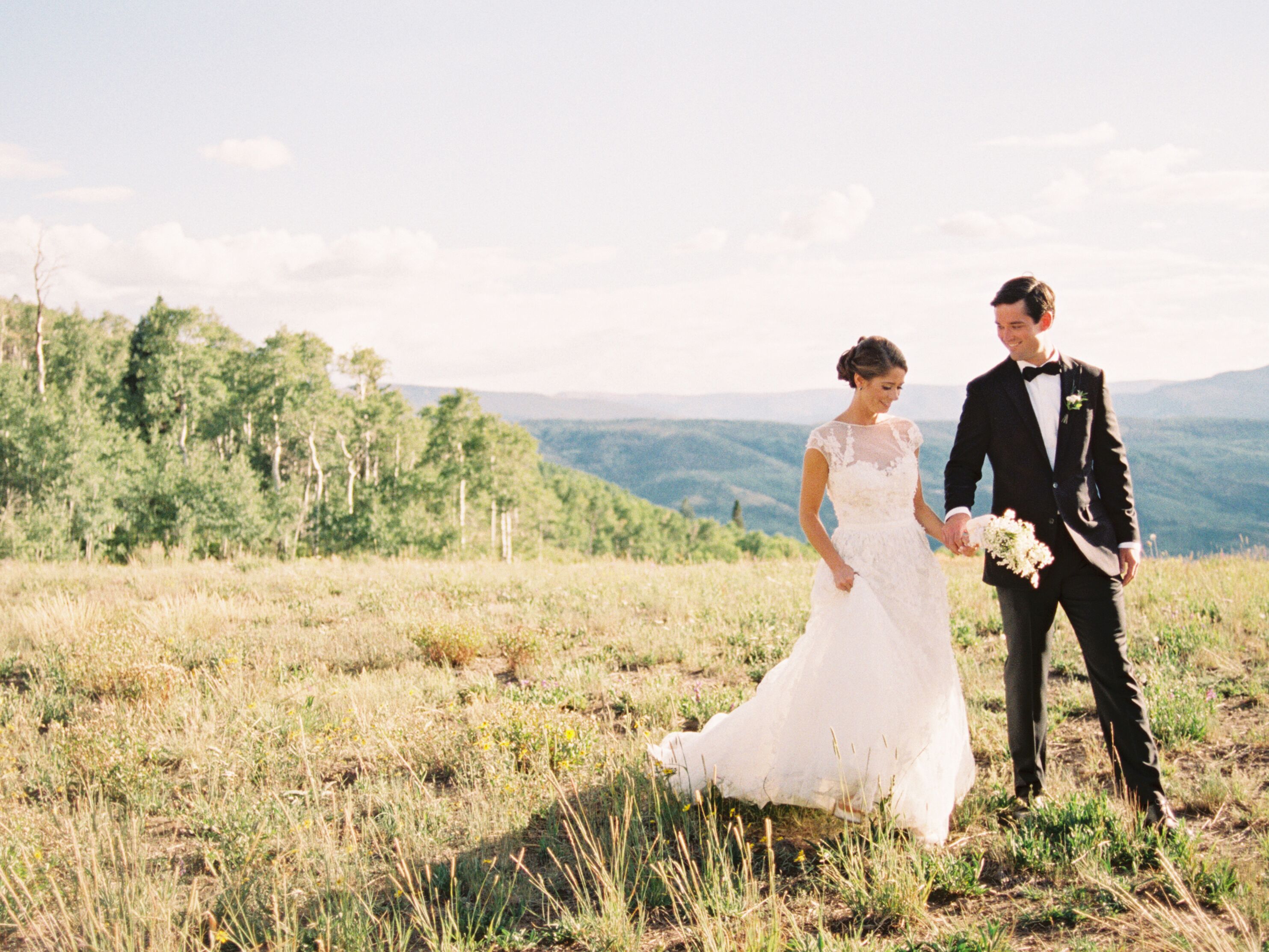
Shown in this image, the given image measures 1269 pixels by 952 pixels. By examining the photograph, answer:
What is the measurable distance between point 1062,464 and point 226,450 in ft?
200

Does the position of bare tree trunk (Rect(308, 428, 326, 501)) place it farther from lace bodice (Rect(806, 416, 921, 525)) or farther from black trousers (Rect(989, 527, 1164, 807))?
black trousers (Rect(989, 527, 1164, 807))

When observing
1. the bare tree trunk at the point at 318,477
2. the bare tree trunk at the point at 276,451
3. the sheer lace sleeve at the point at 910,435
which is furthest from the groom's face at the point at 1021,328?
the bare tree trunk at the point at 276,451

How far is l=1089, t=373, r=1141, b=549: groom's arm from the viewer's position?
4.38 m

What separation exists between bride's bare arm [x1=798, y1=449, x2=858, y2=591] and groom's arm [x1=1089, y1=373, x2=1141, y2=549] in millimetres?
1414

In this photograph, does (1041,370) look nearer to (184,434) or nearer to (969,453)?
(969,453)

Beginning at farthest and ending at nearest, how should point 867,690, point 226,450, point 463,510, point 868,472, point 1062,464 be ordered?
point 463,510 < point 226,450 < point 868,472 < point 1062,464 < point 867,690

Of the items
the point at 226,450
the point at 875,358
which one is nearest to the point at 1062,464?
the point at 875,358

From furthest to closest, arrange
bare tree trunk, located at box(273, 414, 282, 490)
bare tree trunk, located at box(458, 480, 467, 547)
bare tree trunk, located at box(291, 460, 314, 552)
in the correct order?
bare tree trunk, located at box(458, 480, 467, 547) → bare tree trunk, located at box(273, 414, 282, 490) → bare tree trunk, located at box(291, 460, 314, 552)

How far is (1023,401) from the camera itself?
4.44m

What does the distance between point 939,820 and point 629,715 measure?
8.91 feet

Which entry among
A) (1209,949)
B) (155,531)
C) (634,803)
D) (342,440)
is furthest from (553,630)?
(342,440)

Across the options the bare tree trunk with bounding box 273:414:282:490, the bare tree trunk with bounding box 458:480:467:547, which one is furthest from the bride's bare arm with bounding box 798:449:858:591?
the bare tree trunk with bounding box 273:414:282:490

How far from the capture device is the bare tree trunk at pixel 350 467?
56.9 m

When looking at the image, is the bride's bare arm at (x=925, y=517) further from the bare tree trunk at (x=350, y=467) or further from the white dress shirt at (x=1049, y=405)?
the bare tree trunk at (x=350, y=467)
